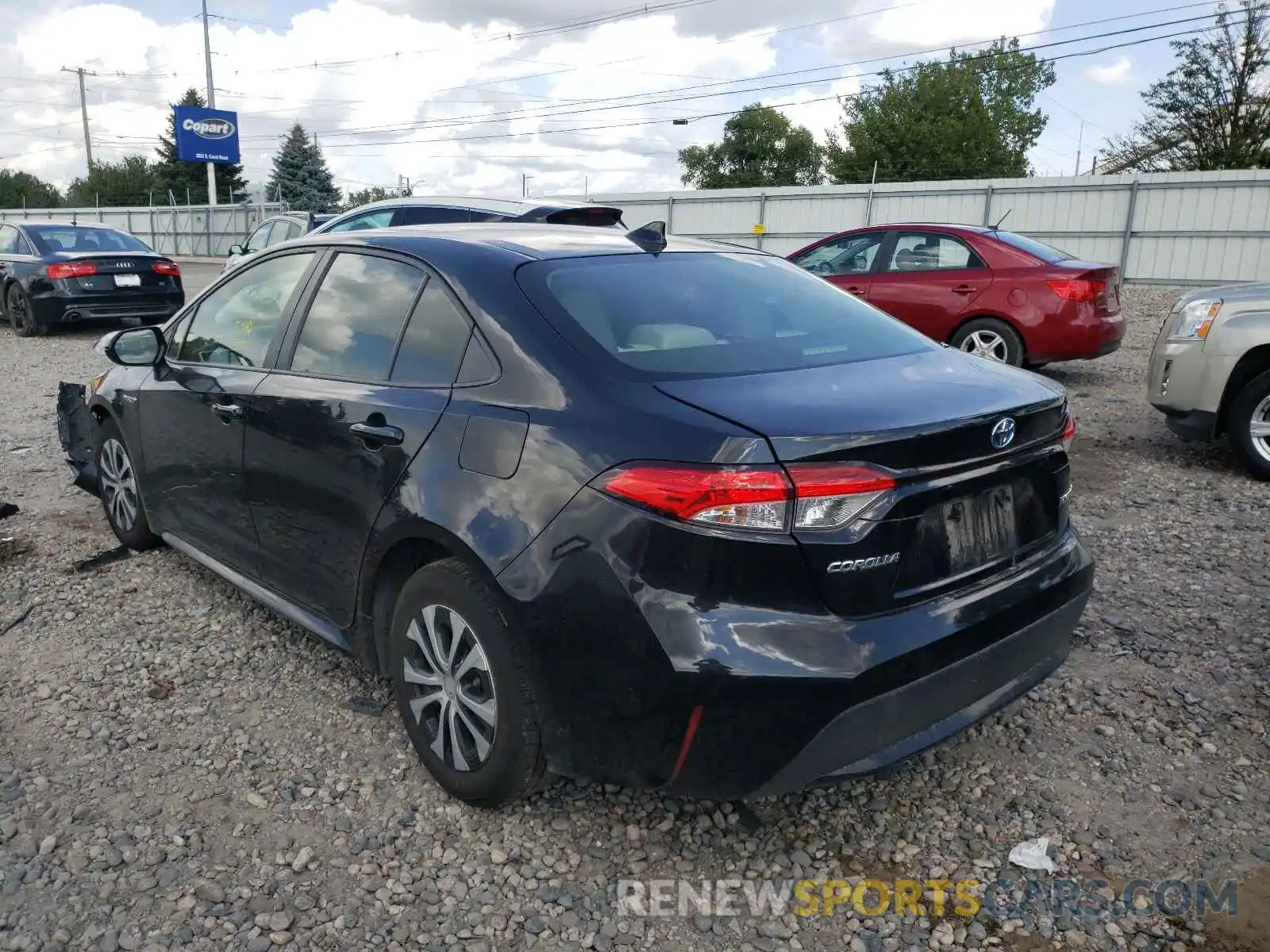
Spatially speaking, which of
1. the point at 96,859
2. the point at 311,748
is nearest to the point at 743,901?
the point at 311,748

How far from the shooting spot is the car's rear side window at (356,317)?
305 cm

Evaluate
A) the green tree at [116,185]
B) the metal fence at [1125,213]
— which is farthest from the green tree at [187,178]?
the metal fence at [1125,213]

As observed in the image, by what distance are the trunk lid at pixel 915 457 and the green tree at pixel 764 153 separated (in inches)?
3168

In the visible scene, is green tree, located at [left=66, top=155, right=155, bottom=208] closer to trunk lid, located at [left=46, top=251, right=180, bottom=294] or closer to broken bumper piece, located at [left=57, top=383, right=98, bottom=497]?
trunk lid, located at [left=46, top=251, right=180, bottom=294]

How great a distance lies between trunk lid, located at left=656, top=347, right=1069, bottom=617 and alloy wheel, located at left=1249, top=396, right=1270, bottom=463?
414cm

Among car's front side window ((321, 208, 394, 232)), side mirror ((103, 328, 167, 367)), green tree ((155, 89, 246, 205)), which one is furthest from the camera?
green tree ((155, 89, 246, 205))

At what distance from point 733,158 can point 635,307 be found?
85.3m

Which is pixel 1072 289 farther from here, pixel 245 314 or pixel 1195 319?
pixel 245 314

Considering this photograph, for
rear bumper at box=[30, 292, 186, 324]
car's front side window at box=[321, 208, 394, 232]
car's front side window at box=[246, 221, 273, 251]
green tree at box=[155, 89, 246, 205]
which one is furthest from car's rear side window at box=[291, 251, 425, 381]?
green tree at box=[155, 89, 246, 205]

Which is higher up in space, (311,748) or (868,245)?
(868,245)

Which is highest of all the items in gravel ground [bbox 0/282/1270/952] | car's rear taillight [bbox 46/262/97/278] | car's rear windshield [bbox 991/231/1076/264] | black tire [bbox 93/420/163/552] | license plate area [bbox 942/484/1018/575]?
car's rear windshield [bbox 991/231/1076/264]

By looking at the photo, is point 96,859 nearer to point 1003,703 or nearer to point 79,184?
point 1003,703

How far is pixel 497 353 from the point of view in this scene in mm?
2660

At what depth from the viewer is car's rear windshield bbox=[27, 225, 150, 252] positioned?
12.7m
